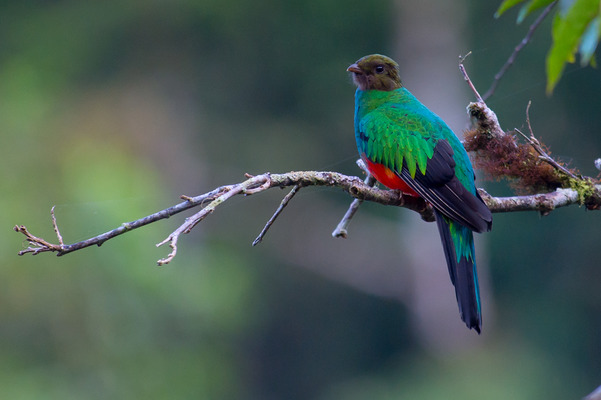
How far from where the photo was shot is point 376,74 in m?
4.51

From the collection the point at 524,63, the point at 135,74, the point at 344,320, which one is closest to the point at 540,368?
the point at 344,320

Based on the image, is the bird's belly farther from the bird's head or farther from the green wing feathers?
the bird's head

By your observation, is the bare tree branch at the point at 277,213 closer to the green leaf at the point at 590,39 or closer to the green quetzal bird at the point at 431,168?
the green quetzal bird at the point at 431,168

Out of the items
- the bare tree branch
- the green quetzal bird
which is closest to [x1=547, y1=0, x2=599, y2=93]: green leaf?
the bare tree branch

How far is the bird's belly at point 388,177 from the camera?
3.66 metres

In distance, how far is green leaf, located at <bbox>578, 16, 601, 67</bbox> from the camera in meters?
1.37

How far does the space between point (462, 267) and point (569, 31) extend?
2050mm

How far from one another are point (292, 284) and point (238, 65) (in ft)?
16.3

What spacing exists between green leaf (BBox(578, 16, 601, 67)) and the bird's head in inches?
121

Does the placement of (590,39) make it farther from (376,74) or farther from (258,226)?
(258,226)

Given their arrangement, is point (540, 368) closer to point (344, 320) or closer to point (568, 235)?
point (568, 235)

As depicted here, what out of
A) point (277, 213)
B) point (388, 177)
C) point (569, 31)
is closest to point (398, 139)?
point (388, 177)

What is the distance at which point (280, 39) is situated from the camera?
1700 cm

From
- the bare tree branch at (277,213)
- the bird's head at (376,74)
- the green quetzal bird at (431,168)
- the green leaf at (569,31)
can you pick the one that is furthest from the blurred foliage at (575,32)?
the bird's head at (376,74)
